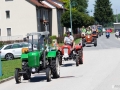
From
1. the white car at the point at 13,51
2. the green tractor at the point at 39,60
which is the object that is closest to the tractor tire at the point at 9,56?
the white car at the point at 13,51

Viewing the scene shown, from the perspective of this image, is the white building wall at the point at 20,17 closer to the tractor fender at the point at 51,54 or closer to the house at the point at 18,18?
the house at the point at 18,18

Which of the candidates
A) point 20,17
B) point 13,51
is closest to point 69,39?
point 13,51

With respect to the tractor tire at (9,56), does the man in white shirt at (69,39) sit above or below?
above

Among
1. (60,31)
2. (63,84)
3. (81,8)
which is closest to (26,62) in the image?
(63,84)

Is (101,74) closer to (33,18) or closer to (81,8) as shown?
(33,18)

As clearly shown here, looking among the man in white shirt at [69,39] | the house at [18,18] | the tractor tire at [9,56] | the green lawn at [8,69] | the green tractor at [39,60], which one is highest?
the house at [18,18]

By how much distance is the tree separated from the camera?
170 meters

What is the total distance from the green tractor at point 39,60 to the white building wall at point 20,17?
5522 cm

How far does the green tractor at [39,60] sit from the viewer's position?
687 inches

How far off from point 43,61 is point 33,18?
5670cm

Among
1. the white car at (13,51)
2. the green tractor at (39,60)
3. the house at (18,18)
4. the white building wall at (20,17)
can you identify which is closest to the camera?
the green tractor at (39,60)

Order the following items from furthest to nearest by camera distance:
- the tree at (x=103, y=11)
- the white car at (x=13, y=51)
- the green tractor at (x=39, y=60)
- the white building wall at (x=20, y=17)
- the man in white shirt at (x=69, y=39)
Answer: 1. the tree at (x=103, y=11)
2. the white building wall at (x=20, y=17)
3. the white car at (x=13, y=51)
4. the man in white shirt at (x=69, y=39)
5. the green tractor at (x=39, y=60)

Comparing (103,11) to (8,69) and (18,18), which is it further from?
(8,69)

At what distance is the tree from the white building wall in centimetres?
9832
